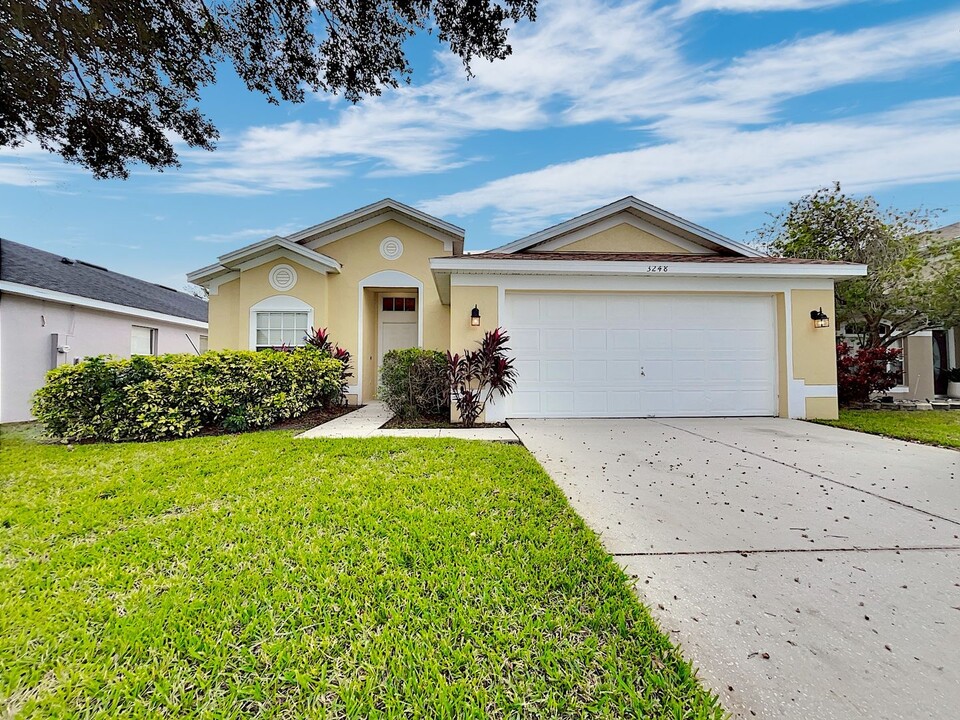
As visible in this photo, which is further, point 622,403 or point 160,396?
point 622,403

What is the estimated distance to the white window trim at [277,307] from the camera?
11.0m

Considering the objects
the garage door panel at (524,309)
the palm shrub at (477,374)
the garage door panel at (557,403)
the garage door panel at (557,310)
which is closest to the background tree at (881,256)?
the garage door panel at (557,310)

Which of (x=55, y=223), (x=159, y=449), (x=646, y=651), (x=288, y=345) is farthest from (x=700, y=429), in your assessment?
(x=55, y=223)

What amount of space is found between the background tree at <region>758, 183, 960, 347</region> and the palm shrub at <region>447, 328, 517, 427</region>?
10.2 metres

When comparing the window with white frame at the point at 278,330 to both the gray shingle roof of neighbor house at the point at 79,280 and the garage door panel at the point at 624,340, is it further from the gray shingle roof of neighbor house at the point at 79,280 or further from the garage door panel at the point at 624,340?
the garage door panel at the point at 624,340

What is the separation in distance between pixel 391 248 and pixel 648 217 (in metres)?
6.68

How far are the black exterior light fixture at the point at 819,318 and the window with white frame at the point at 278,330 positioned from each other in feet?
37.8

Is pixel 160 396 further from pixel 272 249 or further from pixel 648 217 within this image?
pixel 648 217

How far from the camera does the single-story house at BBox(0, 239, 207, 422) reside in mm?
9469

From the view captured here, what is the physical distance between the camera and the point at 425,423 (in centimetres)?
791

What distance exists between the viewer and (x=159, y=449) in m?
5.98

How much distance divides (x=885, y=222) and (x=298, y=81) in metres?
15.8

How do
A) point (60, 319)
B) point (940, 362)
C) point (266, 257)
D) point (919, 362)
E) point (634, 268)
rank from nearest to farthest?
point (634, 268), point (60, 319), point (266, 257), point (919, 362), point (940, 362)

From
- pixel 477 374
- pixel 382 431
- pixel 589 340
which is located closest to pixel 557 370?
pixel 589 340
